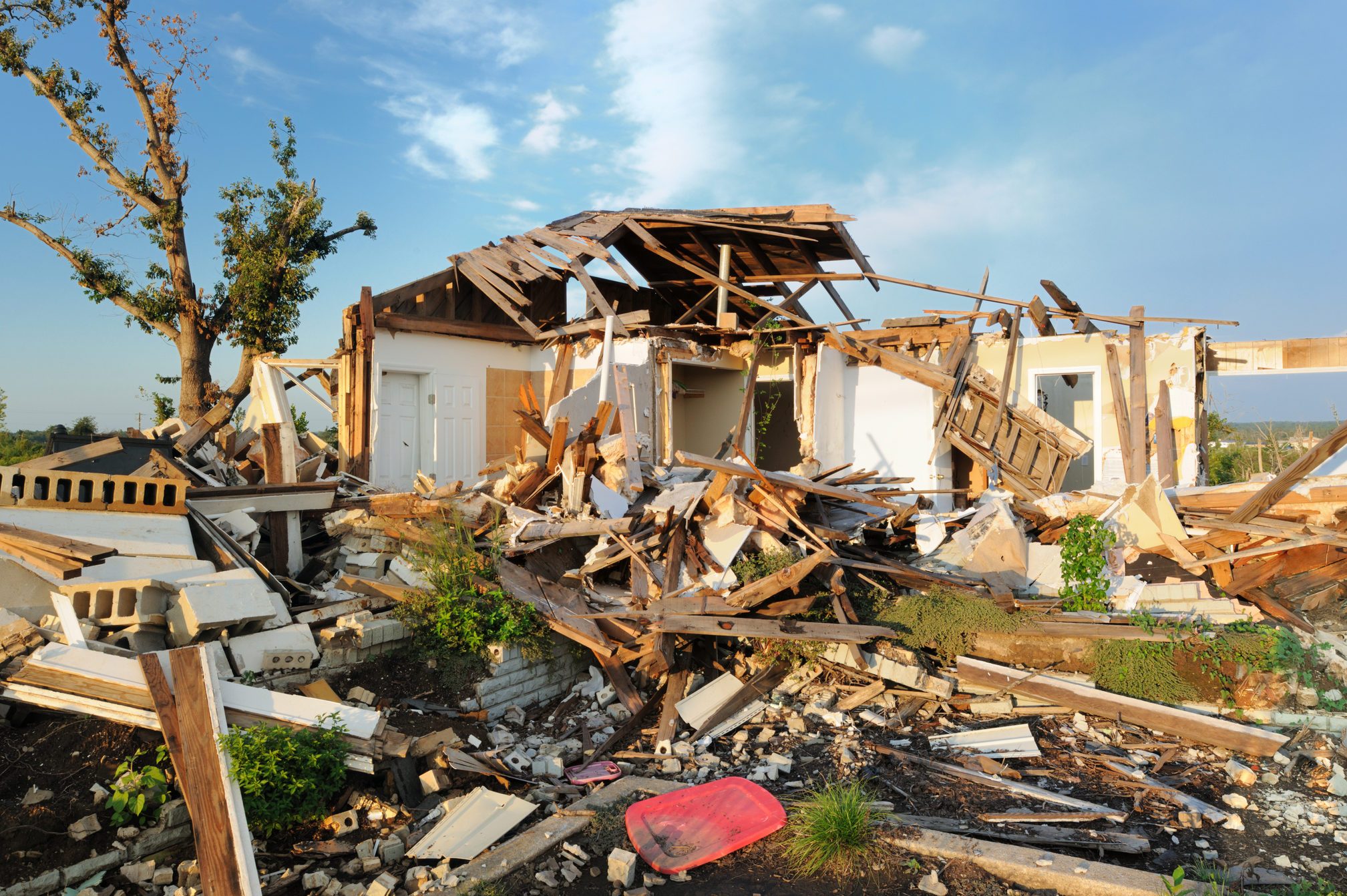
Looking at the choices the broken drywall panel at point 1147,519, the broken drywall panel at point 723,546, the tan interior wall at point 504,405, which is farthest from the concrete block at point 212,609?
the broken drywall panel at point 1147,519

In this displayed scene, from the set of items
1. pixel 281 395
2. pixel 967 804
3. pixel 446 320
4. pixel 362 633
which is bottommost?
pixel 967 804

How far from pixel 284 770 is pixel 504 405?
988cm

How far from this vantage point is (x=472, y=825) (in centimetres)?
485

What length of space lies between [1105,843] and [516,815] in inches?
A: 136

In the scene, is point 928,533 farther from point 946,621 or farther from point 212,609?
point 212,609

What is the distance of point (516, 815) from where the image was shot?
4988 mm

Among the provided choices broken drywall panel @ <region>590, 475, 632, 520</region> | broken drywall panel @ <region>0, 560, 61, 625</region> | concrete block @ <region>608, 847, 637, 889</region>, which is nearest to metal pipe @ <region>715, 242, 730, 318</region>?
broken drywall panel @ <region>590, 475, 632, 520</region>

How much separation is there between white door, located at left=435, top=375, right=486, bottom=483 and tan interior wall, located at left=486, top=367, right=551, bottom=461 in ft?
0.56

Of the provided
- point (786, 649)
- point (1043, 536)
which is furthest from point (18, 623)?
point (1043, 536)

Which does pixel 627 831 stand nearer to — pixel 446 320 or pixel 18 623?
pixel 18 623

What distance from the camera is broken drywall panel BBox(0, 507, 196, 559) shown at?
638cm

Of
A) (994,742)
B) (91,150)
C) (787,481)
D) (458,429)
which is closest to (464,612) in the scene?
(787,481)

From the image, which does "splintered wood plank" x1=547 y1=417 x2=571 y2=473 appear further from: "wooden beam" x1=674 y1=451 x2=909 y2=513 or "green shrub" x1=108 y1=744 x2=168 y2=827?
"green shrub" x1=108 y1=744 x2=168 y2=827

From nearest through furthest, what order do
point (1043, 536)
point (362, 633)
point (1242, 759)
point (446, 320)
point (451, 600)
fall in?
point (1242, 759) < point (362, 633) < point (451, 600) < point (1043, 536) < point (446, 320)
